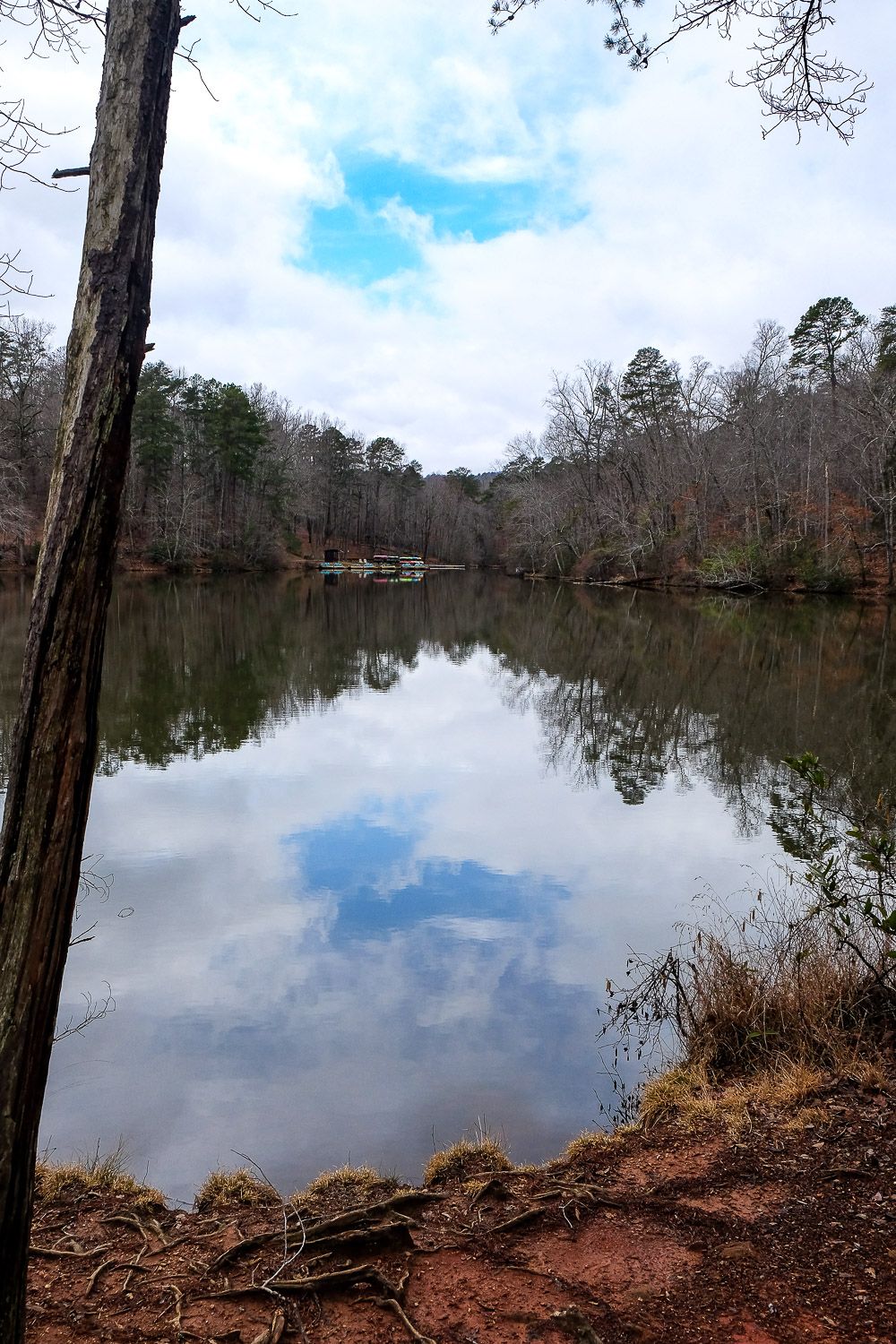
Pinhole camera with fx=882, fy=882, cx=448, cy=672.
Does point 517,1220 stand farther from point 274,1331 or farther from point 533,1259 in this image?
point 274,1331

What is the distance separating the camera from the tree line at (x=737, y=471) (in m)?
44.5

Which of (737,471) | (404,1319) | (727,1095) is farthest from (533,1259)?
(737,471)

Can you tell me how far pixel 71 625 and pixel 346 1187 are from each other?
3.44 metres

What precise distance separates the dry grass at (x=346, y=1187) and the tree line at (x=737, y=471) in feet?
140

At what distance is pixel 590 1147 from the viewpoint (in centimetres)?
483

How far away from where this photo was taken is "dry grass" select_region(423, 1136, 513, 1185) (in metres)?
4.59

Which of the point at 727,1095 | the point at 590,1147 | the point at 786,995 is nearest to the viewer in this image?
the point at 590,1147

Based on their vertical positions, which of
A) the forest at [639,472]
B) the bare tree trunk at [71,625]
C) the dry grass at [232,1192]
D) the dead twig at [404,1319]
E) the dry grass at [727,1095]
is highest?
the forest at [639,472]

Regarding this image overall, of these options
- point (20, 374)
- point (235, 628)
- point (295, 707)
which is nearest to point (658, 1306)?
point (295, 707)

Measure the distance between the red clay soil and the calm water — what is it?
0.83 meters

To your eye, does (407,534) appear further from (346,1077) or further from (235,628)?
(346,1077)

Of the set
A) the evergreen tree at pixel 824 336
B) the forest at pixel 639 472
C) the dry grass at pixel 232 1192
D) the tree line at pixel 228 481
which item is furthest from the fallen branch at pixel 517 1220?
the evergreen tree at pixel 824 336

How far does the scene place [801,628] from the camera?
30438 mm

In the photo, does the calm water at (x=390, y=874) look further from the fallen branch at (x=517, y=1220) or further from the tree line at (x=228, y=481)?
the tree line at (x=228, y=481)
